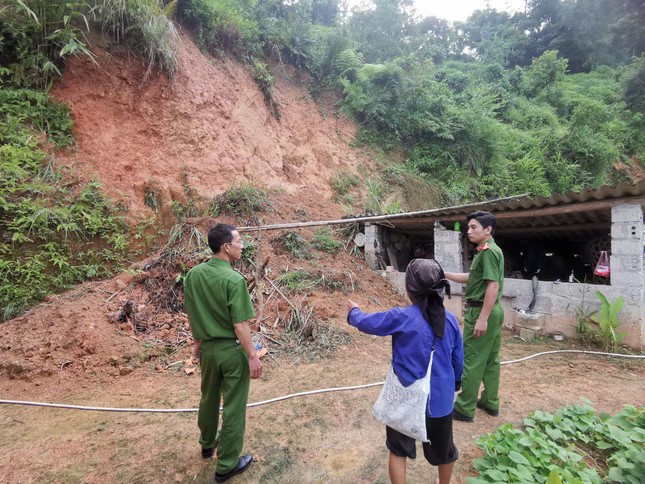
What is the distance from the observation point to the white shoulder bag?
1.78 meters

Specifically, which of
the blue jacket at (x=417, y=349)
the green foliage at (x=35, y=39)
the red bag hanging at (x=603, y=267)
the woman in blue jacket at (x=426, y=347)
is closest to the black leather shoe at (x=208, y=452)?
the woman in blue jacket at (x=426, y=347)

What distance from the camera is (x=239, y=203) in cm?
777

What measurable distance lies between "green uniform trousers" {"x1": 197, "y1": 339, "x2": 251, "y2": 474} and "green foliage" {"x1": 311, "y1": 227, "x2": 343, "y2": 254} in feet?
17.8

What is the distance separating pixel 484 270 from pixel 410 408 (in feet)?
5.36

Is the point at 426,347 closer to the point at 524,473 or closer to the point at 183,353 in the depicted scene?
the point at 524,473

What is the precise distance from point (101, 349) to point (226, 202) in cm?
421

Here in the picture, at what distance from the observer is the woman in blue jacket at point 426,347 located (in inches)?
72.3

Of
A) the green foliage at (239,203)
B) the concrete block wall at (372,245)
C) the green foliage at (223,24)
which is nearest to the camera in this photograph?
the green foliage at (239,203)

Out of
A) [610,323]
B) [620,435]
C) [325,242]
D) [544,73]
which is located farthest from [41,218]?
[544,73]

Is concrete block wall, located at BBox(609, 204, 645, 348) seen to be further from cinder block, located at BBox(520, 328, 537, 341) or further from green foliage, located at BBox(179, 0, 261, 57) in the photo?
green foliage, located at BBox(179, 0, 261, 57)

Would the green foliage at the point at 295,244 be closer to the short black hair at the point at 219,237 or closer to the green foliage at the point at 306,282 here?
the green foliage at the point at 306,282

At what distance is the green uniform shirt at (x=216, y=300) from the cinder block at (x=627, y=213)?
18.9 feet

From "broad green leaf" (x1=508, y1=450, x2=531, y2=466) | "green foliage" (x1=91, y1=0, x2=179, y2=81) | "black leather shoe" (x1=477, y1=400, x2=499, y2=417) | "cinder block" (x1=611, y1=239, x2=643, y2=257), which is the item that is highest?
"green foliage" (x1=91, y1=0, x2=179, y2=81)

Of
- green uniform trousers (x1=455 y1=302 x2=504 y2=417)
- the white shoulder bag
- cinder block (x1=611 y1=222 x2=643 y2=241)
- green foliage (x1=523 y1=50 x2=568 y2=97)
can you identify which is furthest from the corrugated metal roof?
green foliage (x1=523 y1=50 x2=568 y2=97)
